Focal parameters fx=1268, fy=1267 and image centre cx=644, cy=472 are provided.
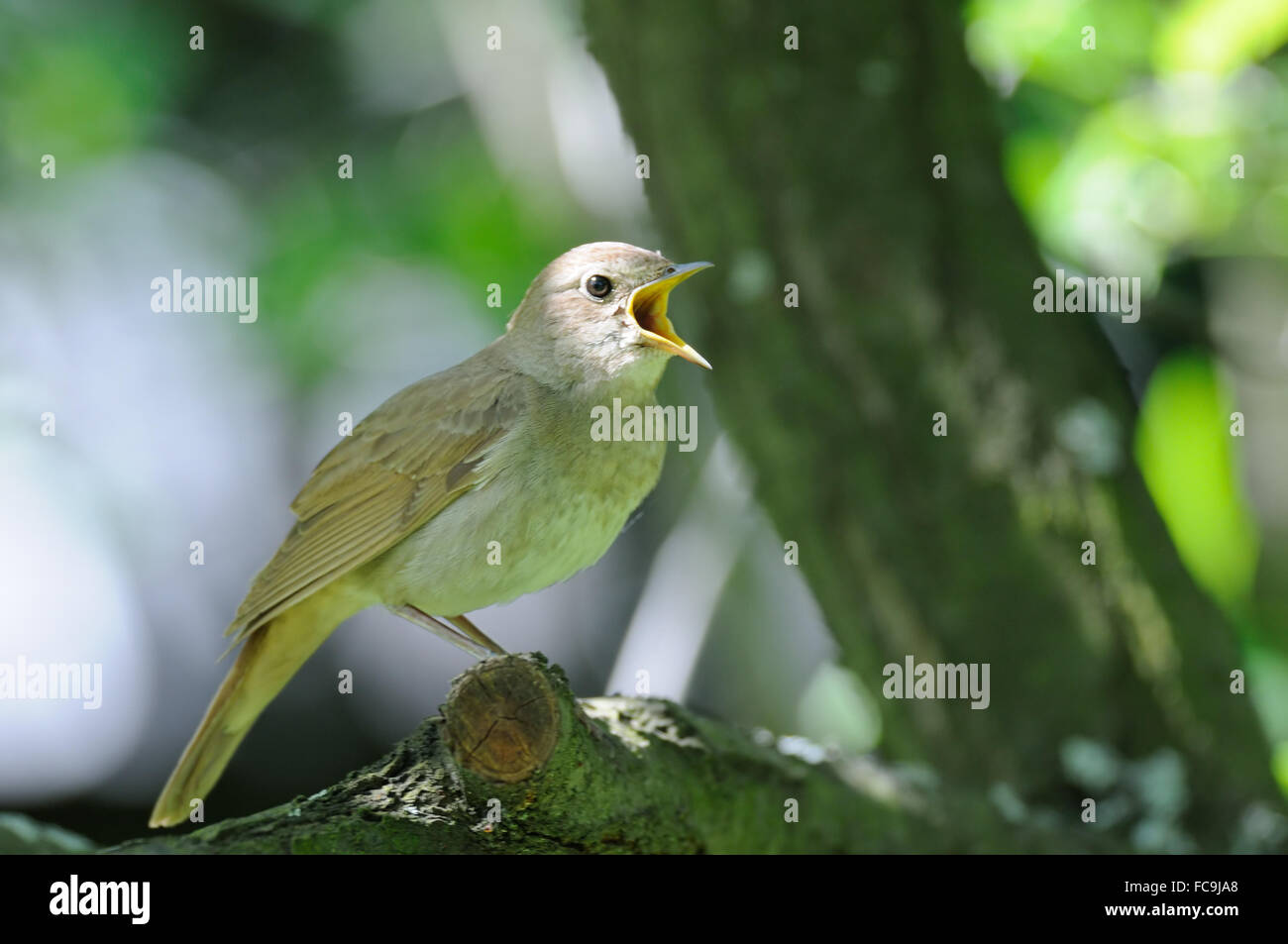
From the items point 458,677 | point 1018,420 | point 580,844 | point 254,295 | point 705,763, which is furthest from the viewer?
point 254,295

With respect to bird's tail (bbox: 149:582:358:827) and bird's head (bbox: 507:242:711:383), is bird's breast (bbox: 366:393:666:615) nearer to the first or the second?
bird's head (bbox: 507:242:711:383)

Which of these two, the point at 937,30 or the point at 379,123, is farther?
the point at 379,123

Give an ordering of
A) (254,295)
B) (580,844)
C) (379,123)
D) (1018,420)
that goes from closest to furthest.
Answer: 1. (580,844)
2. (1018,420)
3. (254,295)
4. (379,123)

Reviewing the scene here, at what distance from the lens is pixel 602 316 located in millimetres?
4523

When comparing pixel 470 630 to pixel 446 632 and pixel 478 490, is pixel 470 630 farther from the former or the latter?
pixel 478 490

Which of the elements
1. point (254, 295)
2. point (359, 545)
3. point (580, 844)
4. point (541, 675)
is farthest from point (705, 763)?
point (254, 295)

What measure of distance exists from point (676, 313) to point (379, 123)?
365cm

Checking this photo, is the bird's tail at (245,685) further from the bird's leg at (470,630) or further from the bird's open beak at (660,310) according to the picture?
the bird's open beak at (660,310)

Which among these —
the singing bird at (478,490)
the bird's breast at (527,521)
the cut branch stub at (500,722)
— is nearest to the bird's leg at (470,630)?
the singing bird at (478,490)

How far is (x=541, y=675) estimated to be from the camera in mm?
3090

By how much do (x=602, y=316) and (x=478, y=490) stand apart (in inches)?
30.1

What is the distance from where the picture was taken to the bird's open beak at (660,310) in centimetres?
429

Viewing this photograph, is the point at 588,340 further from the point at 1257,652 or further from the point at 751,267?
the point at 1257,652

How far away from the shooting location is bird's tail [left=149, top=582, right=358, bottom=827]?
4684mm
